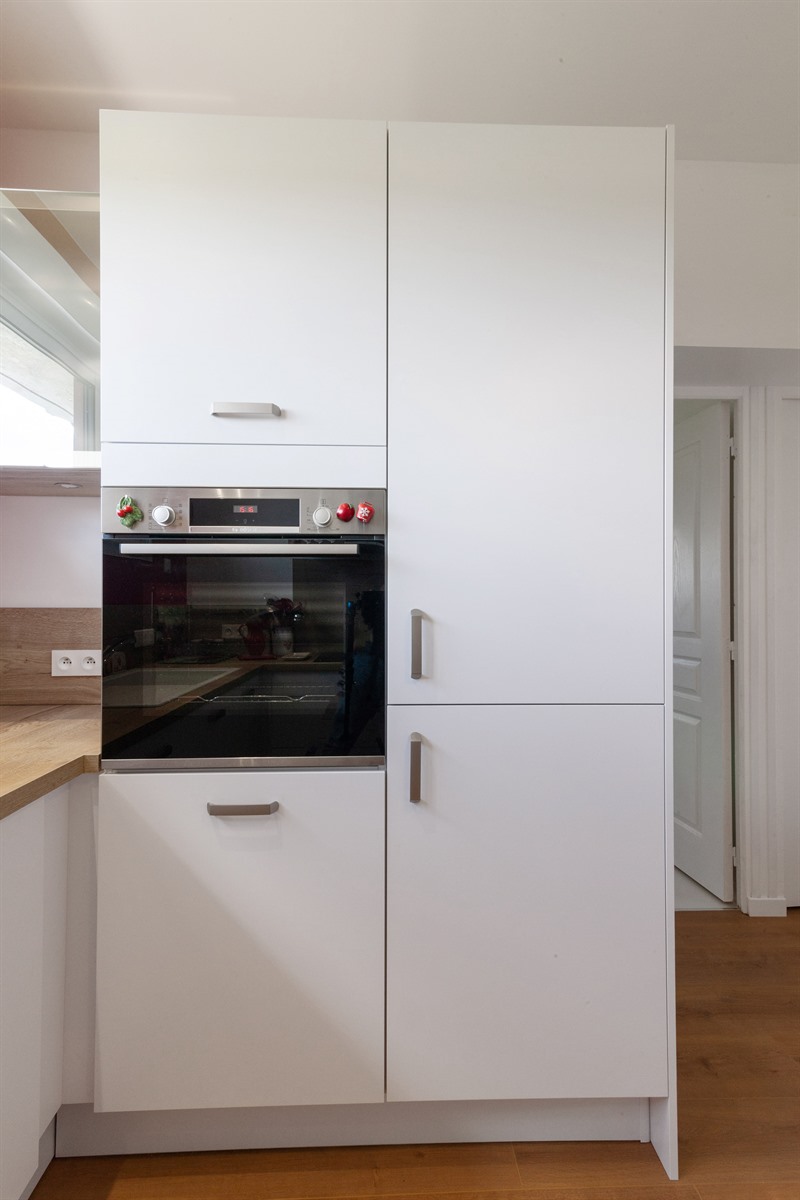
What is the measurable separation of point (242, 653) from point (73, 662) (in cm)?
85

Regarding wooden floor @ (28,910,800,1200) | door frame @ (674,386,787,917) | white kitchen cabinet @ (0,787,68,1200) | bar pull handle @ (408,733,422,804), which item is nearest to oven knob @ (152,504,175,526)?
white kitchen cabinet @ (0,787,68,1200)

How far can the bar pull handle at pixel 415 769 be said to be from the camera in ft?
4.94

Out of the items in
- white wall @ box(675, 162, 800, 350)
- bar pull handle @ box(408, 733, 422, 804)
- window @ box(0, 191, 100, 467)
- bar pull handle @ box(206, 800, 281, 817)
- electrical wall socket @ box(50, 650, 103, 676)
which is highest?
white wall @ box(675, 162, 800, 350)

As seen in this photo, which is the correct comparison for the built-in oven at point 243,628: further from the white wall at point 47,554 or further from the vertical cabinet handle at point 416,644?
the white wall at point 47,554

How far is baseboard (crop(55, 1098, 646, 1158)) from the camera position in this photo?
1.56 m

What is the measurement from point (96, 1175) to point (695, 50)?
10.4ft

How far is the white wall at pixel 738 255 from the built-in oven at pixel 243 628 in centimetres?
167

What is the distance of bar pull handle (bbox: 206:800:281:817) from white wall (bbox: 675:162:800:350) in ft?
6.91

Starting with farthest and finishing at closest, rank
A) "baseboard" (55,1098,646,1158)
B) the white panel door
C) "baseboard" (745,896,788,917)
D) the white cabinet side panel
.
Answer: the white panel door < "baseboard" (745,896,788,917) < "baseboard" (55,1098,646,1158) < the white cabinet side panel

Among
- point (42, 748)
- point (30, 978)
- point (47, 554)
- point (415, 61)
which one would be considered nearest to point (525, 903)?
point (30, 978)

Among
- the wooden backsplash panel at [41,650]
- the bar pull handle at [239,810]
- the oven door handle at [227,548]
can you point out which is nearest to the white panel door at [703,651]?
the oven door handle at [227,548]

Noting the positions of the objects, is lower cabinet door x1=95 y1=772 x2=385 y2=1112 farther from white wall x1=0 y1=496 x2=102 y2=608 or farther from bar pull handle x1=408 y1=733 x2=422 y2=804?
white wall x1=0 y1=496 x2=102 y2=608

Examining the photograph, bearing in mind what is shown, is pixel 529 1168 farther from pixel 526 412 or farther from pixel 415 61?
pixel 415 61

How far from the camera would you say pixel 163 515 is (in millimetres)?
1472
